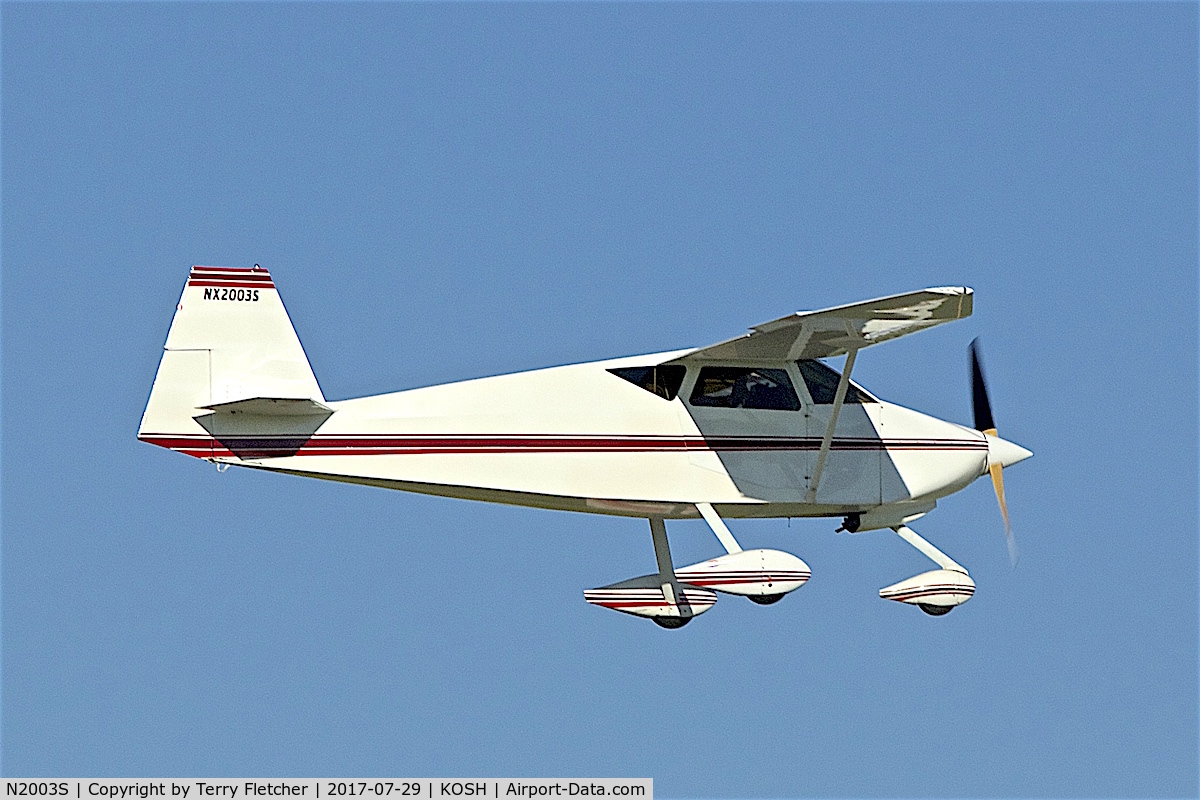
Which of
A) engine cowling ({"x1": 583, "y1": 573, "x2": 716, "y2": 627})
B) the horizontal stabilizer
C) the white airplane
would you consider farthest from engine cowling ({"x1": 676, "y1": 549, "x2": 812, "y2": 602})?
the horizontal stabilizer

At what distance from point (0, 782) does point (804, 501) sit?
8.21 metres

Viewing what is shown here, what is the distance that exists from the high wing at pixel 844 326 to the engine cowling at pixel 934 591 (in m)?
2.53

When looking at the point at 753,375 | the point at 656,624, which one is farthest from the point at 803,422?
the point at 656,624

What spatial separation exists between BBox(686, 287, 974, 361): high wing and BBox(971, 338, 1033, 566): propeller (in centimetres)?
223

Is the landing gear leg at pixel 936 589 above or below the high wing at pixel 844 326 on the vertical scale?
below

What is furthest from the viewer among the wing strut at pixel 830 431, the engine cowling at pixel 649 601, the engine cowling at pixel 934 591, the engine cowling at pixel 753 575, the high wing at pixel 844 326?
the engine cowling at pixel 934 591

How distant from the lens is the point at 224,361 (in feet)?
71.2

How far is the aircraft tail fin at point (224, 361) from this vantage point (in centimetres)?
2152

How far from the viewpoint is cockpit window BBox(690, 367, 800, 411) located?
23000mm

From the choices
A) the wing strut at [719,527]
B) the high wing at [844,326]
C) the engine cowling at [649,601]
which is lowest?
the engine cowling at [649,601]

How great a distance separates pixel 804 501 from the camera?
2305cm

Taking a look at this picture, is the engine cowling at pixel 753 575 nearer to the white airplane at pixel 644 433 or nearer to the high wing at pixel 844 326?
the white airplane at pixel 644 433

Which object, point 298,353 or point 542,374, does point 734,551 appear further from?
point 298,353

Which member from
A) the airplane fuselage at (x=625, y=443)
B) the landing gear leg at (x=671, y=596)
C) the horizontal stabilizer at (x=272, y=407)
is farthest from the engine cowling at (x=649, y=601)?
the horizontal stabilizer at (x=272, y=407)
